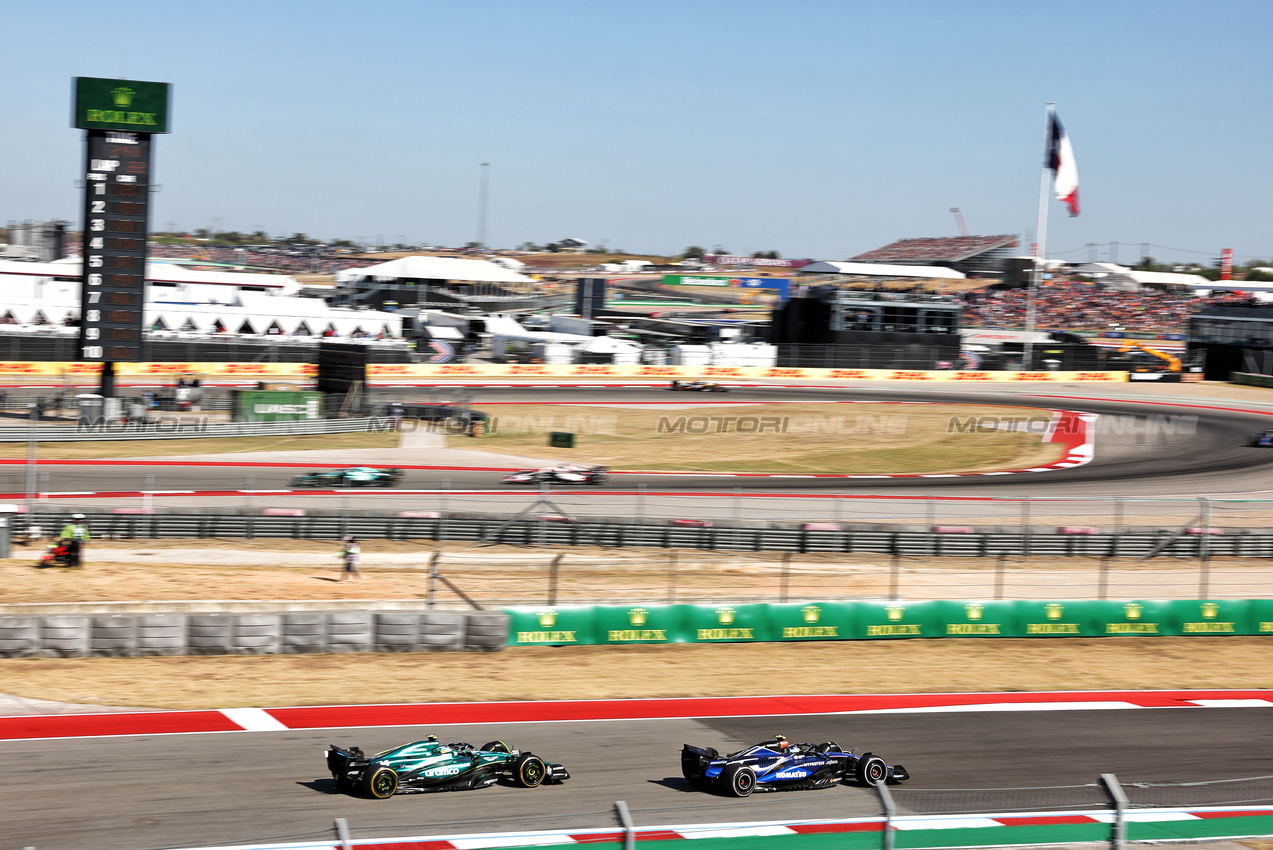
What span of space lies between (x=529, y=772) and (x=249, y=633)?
7539mm

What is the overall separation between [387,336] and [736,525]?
5518 cm

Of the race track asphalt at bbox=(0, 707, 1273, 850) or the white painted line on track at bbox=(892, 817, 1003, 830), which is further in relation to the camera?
the race track asphalt at bbox=(0, 707, 1273, 850)

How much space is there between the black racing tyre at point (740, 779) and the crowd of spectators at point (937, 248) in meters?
120

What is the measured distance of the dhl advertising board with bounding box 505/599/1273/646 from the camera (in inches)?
782

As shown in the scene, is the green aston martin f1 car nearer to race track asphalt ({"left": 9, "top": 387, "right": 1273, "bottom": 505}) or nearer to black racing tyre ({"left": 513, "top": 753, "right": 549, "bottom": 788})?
black racing tyre ({"left": 513, "top": 753, "right": 549, "bottom": 788})

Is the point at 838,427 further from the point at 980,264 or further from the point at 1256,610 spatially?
the point at 980,264

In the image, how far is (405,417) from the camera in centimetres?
4788

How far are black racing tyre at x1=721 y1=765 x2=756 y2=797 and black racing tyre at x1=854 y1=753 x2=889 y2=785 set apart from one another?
1369 mm

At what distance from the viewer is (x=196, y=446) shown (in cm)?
4150

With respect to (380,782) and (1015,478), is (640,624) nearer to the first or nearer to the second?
(380,782)

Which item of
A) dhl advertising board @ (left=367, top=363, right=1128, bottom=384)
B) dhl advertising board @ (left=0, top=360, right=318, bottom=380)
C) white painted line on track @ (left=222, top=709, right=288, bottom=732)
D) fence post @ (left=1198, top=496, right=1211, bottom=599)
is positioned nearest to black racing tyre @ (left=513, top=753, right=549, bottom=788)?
white painted line on track @ (left=222, top=709, right=288, bottom=732)

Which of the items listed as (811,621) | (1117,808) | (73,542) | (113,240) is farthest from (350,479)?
(1117,808)

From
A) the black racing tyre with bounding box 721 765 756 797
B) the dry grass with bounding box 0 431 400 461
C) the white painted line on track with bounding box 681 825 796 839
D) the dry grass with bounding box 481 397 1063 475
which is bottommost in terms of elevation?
the dry grass with bounding box 0 431 400 461

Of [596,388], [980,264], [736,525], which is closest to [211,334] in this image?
[596,388]
